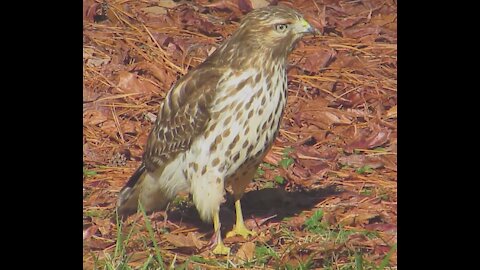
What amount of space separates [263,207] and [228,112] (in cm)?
61

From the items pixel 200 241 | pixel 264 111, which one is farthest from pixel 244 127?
pixel 200 241

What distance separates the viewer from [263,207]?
5934mm

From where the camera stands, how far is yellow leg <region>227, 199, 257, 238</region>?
5.85 metres

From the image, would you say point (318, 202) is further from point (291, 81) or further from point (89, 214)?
point (89, 214)

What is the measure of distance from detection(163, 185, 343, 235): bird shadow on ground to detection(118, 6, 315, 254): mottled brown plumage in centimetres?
13

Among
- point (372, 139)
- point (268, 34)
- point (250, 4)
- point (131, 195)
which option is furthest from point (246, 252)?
point (250, 4)

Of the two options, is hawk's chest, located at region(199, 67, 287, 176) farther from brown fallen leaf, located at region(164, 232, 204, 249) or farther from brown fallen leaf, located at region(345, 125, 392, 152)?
brown fallen leaf, located at region(345, 125, 392, 152)

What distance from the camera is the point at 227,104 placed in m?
5.53

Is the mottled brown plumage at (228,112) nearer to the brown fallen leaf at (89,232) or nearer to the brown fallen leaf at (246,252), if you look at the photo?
the brown fallen leaf at (246,252)

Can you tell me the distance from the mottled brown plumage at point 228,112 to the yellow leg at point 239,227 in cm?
12

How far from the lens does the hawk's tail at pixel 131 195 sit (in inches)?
230

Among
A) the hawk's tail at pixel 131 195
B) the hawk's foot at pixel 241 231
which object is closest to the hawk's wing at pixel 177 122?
the hawk's tail at pixel 131 195

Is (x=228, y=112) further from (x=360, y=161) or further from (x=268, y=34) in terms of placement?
(x=360, y=161)

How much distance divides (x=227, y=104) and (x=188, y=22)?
0.89 m
